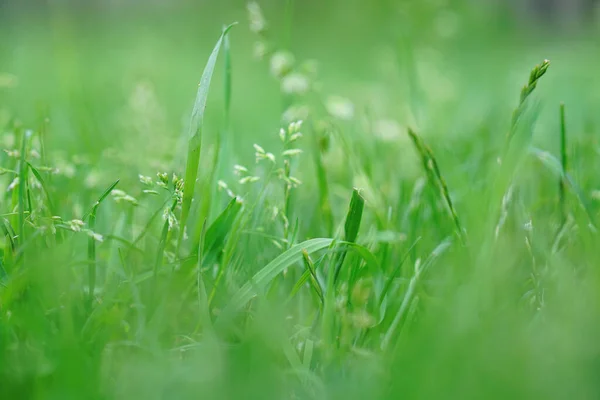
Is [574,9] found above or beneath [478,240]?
above

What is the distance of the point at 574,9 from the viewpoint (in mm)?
11406

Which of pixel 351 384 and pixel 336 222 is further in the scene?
pixel 336 222

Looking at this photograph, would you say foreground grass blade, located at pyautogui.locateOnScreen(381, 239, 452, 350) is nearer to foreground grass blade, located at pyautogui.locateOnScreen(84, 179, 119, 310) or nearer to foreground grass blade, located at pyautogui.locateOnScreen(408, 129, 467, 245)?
foreground grass blade, located at pyautogui.locateOnScreen(408, 129, 467, 245)

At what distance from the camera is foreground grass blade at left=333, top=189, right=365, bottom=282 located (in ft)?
4.09

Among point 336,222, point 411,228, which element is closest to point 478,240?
point 411,228

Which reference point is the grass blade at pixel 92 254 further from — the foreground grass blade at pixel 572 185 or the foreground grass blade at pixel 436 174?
the foreground grass blade at pixel 572 185

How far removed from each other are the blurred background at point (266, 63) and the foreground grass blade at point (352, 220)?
69 centimetres

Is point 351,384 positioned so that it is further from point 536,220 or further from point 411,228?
point 536,220

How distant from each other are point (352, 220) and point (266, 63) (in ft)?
18.6

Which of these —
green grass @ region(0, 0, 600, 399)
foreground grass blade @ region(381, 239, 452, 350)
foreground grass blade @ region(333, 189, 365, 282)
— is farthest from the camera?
foreground grass blade @ region(333, 189, 365, 282)

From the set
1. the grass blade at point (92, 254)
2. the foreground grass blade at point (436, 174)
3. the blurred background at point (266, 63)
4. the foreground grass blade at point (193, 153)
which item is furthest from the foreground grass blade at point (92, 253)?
the blurred background at point (266, 63)

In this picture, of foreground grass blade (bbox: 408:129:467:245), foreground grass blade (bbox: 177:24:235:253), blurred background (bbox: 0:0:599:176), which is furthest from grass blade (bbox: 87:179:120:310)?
blurred background (bbox: 0:0:599:176)

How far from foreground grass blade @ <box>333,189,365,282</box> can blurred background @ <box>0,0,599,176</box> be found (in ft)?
2.25

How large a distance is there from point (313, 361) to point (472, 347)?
31 centimetres
